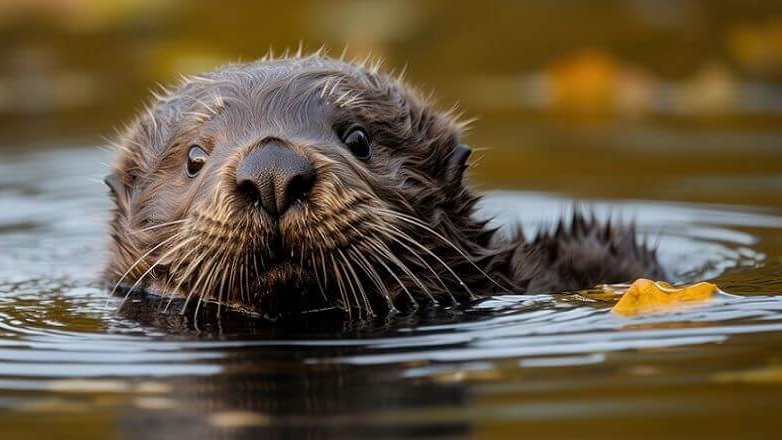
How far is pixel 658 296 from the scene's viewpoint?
18.6 ft

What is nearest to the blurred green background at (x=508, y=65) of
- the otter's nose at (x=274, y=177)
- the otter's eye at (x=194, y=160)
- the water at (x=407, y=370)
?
the otter's eye at (x=194, y=160)

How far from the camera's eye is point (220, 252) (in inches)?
215

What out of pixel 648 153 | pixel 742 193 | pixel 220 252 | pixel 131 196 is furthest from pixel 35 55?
pixel 220 252

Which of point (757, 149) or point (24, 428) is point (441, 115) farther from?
point (757, 149)

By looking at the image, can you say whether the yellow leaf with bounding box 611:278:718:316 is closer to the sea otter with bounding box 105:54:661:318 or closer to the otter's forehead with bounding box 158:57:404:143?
the sea otter with bounding box 105:54:661:318

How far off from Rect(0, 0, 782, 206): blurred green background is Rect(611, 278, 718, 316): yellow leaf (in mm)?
5192

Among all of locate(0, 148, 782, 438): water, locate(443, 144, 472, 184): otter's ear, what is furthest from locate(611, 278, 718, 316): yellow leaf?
locate(443, 144, 472, 184): otter's ear

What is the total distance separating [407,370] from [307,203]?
2.90ft

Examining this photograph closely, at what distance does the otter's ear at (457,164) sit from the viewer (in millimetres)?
6375

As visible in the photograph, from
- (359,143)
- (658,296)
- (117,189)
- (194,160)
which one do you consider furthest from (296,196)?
(117,189)

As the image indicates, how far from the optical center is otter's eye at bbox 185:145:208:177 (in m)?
6.01

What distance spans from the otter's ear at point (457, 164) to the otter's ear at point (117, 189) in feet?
4.85

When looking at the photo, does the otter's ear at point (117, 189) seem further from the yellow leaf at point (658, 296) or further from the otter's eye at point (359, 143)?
the yellow leaf at point (658, 296)

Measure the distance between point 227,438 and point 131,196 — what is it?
2.75 meters
